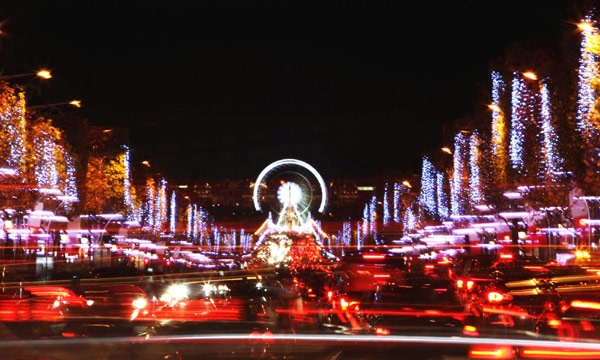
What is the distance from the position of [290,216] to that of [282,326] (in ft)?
507

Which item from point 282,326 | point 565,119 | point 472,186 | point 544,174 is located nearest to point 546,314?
point 282,326

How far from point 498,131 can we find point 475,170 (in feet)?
29.7

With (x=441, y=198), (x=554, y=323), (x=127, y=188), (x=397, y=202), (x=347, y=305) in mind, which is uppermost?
(x=397, y=202)

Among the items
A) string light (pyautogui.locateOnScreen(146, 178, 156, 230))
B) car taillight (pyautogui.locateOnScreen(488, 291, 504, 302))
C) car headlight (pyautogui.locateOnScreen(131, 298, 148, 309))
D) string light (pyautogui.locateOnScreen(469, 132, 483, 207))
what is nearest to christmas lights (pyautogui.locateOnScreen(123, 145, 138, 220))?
string light (pyautogui.locateOnScreen(146, 178, 156, 230))

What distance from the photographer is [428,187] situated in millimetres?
81062

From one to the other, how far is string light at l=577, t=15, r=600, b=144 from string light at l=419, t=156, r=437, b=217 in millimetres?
46483

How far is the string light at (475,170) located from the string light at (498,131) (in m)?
4.29

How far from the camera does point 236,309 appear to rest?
18000 mm

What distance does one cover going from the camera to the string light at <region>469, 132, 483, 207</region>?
2151 inches

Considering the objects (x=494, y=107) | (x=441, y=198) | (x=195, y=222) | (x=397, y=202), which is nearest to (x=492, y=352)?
(x=494, y=107)

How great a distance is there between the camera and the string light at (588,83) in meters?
30.5

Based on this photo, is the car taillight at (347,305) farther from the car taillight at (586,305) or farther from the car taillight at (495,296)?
the car taillight at (586,305)

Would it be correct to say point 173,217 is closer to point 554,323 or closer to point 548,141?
point 548,141

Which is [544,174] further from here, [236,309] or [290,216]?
[290,216]
